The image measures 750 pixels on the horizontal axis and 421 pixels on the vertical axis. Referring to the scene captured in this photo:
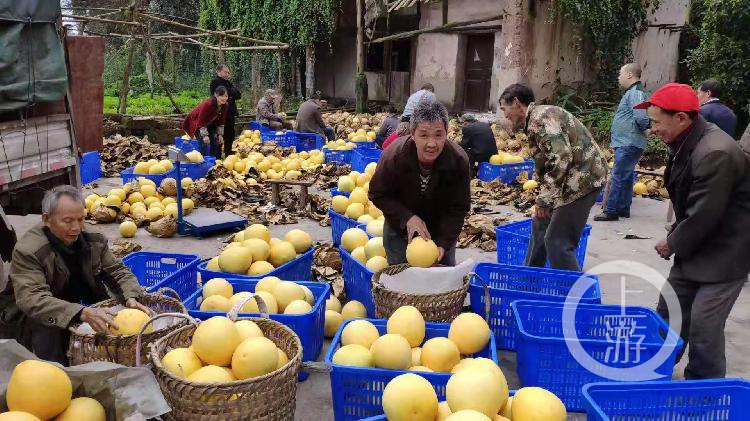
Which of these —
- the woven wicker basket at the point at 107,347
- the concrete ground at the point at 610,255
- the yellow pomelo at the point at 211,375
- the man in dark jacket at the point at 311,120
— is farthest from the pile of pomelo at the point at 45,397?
the man in dark jacket at the point at 311,120

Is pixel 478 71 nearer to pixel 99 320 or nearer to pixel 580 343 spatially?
pixel 580 343

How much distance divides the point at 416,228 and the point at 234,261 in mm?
1485

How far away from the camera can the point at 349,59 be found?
2055 centimetres

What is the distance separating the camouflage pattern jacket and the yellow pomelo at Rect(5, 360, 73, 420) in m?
3.50

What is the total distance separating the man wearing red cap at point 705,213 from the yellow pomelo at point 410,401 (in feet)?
5.97

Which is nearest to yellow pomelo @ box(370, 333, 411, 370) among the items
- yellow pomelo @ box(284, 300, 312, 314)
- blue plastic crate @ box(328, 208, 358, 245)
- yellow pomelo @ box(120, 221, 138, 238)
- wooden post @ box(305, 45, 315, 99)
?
yellow pomelo @ box(284, 300, 312, 314)

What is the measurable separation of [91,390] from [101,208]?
5.50 metres

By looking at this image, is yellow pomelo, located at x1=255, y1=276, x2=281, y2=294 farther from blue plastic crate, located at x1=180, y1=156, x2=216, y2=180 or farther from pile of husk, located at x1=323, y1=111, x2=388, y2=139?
pile of husk, located at x1=323, y1=111, x2=388, y2=139

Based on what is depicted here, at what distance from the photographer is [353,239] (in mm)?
5203

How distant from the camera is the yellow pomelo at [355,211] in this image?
636cm

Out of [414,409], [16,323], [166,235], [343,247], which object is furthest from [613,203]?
[16,323]

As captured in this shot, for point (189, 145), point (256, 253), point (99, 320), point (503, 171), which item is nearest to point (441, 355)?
point (99, 320)

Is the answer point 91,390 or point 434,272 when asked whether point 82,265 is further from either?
point 434,272

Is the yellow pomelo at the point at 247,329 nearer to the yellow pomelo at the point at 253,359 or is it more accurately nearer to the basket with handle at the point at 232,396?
the yellow pomelo at the point at 253,359
